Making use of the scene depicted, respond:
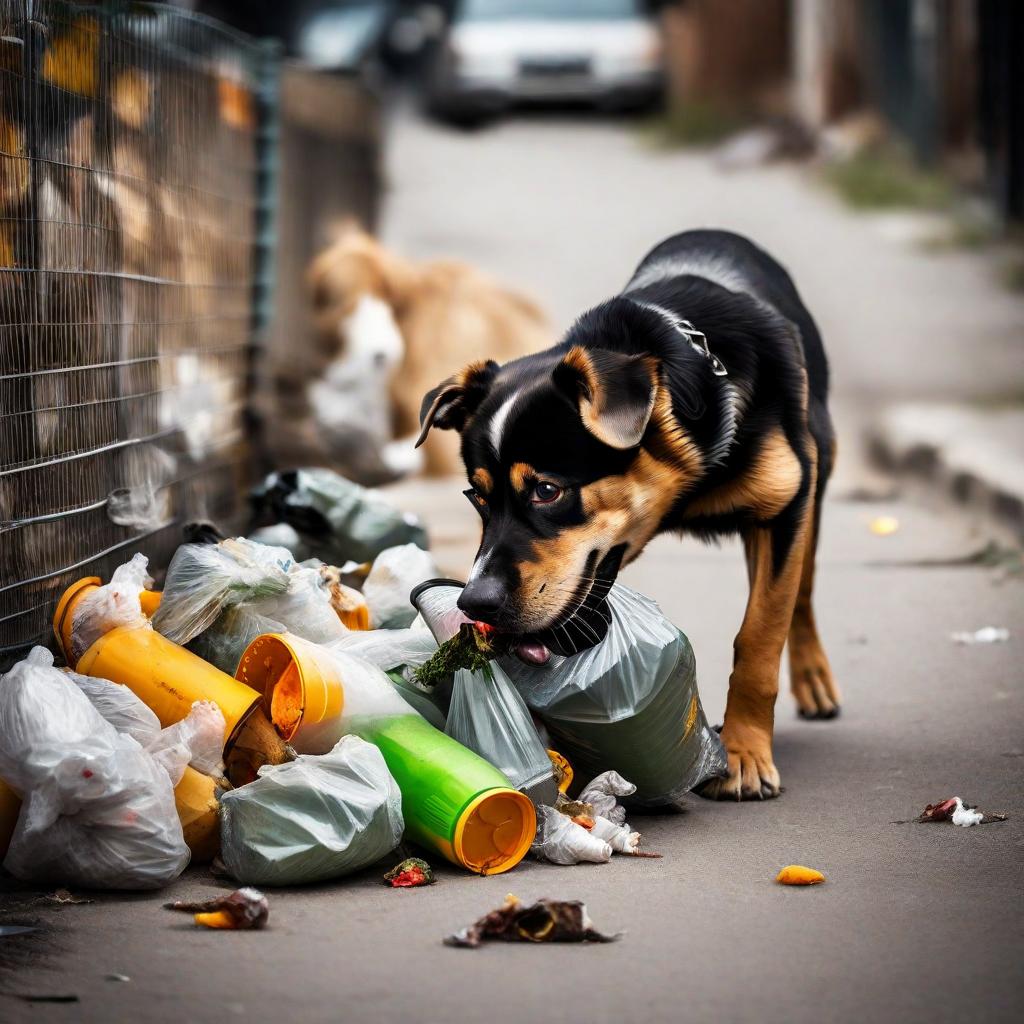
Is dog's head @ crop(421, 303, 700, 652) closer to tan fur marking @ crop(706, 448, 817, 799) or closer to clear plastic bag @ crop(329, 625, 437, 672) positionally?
clear plastic bag @ crop(329, 625, 437, 672)

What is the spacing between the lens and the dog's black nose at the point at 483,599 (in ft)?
11.5

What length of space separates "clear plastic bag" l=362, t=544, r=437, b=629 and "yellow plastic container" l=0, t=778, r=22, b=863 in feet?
4.31

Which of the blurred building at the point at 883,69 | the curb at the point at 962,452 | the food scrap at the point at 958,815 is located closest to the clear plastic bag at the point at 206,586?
the food scrap at the point at 958,815

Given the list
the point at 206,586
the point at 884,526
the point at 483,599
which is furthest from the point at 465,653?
the point at 884,526

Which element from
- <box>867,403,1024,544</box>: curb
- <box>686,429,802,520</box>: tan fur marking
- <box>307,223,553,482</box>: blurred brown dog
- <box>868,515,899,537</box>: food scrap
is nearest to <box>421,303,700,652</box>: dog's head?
<box>686,429,802,520</box>: tan fur marking

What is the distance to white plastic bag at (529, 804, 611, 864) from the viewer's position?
3395 mm

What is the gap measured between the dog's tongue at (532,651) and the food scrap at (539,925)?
81 cm

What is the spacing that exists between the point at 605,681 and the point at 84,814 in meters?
1.19

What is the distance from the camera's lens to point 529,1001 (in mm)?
2582

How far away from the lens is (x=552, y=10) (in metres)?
18.6

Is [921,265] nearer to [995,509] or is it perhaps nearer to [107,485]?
[995,509]

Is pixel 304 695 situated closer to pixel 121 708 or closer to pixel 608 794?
pixel 121 708

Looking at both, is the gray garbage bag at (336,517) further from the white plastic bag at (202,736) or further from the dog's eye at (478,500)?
the white plastic bag at (202,736)

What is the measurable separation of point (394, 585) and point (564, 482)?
36.4 inches
